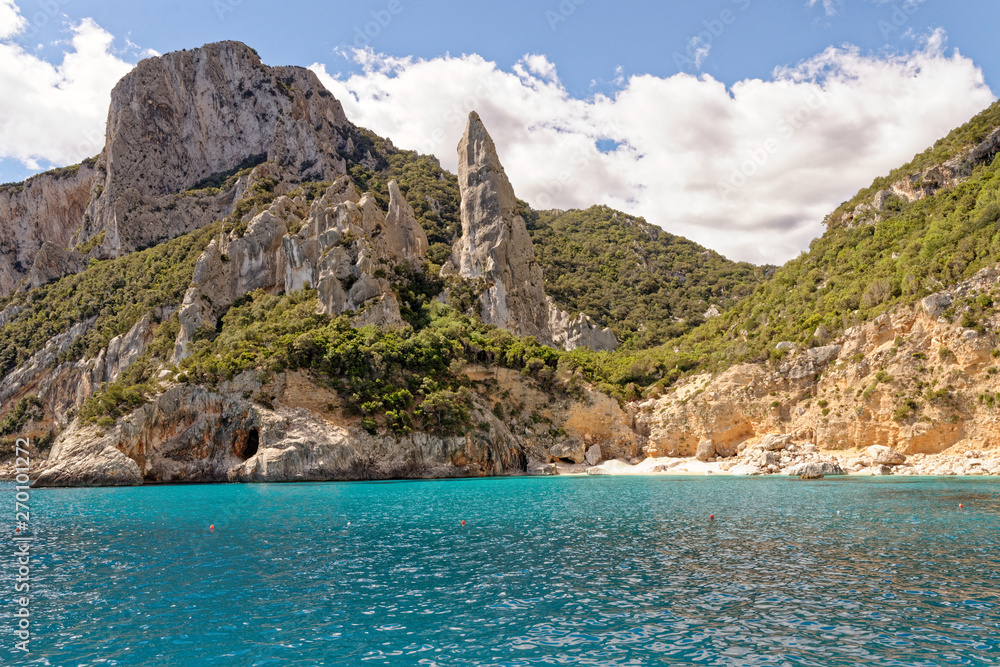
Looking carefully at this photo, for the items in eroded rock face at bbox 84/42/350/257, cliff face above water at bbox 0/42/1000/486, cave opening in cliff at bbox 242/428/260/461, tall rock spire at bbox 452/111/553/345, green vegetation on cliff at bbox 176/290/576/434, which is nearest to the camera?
cliff face above water at bbox 0/42/1000/486

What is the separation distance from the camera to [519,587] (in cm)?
1333

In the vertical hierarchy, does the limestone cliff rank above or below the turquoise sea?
above

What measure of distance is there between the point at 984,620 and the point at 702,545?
315 inches

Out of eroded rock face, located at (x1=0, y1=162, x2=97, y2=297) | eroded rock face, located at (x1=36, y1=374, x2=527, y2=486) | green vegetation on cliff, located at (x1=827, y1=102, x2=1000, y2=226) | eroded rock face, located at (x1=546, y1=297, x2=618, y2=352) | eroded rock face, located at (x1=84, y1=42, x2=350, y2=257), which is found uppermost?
eroded rock face, located at (x1=84, y1=42, x2=350, y2=257)

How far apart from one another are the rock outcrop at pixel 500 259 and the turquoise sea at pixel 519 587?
5713 cm

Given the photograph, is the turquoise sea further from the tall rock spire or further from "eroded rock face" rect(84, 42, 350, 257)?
"eroded rock face" rect(84, 42, 350, 257)

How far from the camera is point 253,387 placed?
5194cm

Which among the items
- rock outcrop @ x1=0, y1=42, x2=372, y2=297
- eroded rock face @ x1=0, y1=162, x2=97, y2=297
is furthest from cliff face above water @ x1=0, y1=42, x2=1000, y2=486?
eroded rock face @ x1=0, y1=162, x2=97, y2=297

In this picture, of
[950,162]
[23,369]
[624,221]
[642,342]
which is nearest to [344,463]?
[642,342]

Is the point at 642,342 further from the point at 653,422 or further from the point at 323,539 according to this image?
the point at 323,539

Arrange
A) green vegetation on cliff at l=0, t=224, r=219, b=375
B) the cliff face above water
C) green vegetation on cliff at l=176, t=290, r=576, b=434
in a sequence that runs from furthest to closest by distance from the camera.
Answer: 1. green vegetation on cliff at l=0, t=224, r=219, b=375
2. green vegetation on cliff at l=176, t=290, r=576, b=434
3. the cliff face above water

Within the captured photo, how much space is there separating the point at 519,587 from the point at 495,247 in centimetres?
7267

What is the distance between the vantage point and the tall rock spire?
82.0 m

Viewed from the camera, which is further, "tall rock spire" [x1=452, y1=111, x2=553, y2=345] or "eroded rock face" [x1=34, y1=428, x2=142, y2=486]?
"tall rock spire" [x1=452, y1=111, x2=553, y2=345]
